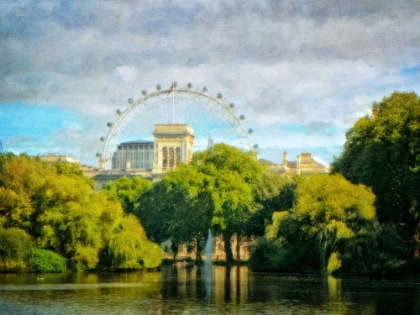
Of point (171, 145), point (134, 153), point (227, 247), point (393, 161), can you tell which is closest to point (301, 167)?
point (171, 145)

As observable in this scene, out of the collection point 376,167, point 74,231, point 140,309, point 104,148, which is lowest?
point 140,309

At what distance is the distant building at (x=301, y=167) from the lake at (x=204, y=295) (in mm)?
80350

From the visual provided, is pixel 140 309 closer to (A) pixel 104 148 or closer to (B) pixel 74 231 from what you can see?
(B) pixel 74 231

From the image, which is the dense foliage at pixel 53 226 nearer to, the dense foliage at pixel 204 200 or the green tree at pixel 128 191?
the dense foliage at pixel 204 200

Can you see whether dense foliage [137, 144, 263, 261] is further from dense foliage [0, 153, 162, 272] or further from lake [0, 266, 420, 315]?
lake [0, 266, 420, 315]

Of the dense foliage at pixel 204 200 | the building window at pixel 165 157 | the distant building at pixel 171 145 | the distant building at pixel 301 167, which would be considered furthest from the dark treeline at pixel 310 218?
the building window at pixel 165 157

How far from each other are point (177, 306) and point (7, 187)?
2812 cm

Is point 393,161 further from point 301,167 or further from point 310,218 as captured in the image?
point 301,167

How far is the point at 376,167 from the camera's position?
183 ft

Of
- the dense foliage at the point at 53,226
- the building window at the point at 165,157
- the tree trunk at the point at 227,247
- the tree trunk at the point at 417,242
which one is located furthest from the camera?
the building window at the point at 165,157

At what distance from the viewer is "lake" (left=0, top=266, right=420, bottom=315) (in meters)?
30.2

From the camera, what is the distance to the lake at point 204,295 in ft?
99.0

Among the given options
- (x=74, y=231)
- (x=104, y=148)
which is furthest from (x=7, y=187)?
(x=104, y=148)

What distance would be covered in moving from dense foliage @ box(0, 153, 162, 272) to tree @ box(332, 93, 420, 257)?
16.2 metres
